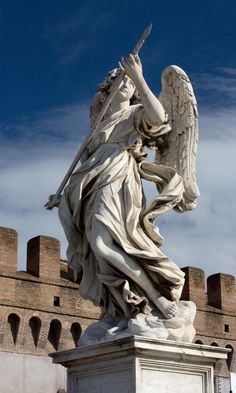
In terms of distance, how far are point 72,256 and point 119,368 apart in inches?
36.4

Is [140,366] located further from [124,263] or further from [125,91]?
[125,91]

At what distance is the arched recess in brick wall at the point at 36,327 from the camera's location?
958 inches

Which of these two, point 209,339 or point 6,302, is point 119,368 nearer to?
point 6,302

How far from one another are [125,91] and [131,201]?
82 cm

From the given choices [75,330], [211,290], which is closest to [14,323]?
[75,330]

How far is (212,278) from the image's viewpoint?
28375 millimetres

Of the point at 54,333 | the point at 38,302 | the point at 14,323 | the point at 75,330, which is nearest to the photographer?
the point at 14,323

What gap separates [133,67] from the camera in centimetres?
578

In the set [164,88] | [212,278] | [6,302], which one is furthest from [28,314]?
[164,88]

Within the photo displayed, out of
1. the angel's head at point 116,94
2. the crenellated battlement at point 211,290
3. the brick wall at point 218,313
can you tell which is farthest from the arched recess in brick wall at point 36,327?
the angel's head at point 116,94

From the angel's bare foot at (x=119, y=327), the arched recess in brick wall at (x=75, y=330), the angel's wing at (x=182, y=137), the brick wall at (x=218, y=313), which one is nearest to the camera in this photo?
the angel's bare foot at (x=119, y=327)

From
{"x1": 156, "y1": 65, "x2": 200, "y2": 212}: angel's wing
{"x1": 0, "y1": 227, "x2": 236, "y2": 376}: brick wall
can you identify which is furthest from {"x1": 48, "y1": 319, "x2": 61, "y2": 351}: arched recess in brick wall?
{"x1": 156, "y1": 65, "x2": 200, "y2": 212}: angel's wing

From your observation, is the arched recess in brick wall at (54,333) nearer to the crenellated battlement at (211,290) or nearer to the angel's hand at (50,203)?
the crenellated battlement at (211,290)

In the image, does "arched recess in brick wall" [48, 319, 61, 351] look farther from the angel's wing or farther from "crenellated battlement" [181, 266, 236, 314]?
the angel's wing
